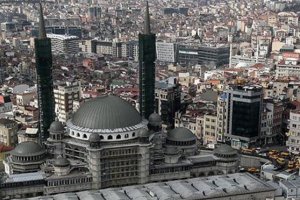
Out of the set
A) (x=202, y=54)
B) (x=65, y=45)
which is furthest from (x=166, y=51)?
(x=65, y=45)

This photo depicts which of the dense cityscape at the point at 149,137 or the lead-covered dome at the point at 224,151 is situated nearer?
the dense cityscape at the point at 149,137

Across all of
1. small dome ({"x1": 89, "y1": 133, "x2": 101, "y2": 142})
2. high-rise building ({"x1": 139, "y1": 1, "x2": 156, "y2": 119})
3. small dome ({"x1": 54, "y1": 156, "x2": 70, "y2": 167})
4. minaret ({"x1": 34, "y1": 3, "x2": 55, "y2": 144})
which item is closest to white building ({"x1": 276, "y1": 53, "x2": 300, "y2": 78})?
high-rise building ({"x1": 139, "y1": 1, "x2": 156, "y2": 119})

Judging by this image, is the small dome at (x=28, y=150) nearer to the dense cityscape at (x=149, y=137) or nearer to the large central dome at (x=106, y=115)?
the dense cityscape at (x=149, y=137)

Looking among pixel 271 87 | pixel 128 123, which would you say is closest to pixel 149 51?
pixel 128 123

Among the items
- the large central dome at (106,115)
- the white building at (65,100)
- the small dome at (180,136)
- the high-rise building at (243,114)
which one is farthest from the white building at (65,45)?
the large central dome at (106,115)

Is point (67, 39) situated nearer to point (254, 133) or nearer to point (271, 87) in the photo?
point (271, 87)

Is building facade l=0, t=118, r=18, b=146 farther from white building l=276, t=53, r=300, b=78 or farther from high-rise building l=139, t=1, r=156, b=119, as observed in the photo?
white building l=276, t=53, r=300, b=78
